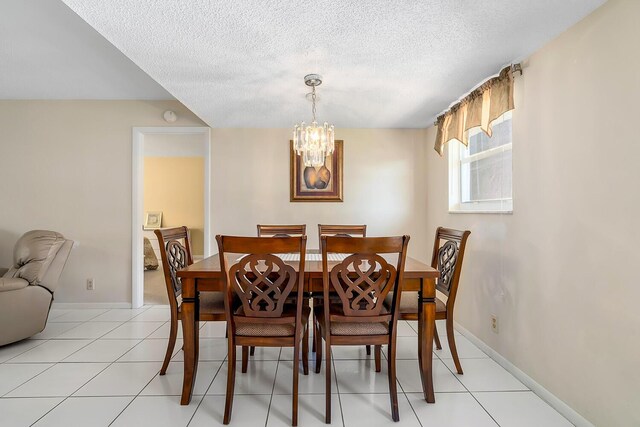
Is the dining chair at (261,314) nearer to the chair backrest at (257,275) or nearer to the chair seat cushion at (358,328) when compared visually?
the chair backrest at (257,275)

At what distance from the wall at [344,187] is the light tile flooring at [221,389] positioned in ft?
4.79

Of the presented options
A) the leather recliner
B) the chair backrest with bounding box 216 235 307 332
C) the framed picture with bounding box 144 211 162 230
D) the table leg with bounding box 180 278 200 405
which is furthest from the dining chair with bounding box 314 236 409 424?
the framed picture with bounding box 144 211 162 230

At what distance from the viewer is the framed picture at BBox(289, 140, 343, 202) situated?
3.74m

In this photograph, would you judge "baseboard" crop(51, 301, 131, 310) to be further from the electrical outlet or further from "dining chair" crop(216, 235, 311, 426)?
the electrical outlet

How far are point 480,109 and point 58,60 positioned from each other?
3.54 meters

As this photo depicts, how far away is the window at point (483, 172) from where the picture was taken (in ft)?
7.70

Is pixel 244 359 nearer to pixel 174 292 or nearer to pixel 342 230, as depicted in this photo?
pixel 174 292

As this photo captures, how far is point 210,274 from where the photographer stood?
180cm

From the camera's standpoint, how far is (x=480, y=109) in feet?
7.98

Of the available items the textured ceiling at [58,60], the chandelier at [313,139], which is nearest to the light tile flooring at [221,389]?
the chandelier at [313,139]

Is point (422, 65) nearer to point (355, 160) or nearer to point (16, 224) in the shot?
point (355, 160)

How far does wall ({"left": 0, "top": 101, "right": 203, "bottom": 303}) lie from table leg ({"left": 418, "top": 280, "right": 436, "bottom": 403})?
10.9ft

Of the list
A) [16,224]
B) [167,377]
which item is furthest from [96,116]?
[167,377]

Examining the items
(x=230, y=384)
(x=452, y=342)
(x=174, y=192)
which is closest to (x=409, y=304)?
(x=452, y=342)
